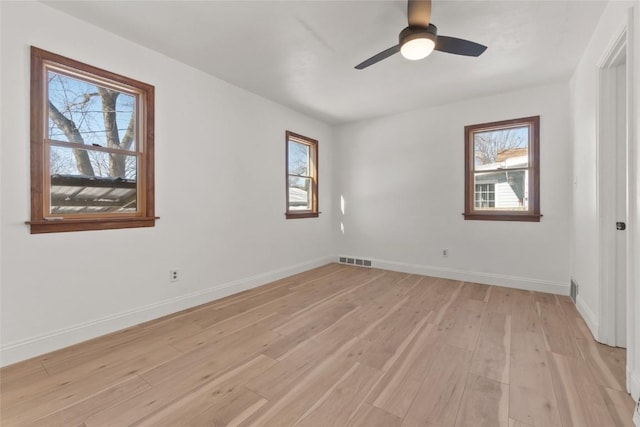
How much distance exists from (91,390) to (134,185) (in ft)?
5.81

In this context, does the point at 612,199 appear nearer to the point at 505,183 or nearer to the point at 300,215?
the point at 505,183

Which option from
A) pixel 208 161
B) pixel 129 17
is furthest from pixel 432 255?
pixel 129 17

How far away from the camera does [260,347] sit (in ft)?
7.43

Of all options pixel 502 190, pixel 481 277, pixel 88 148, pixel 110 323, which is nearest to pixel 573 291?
pixel 481 277

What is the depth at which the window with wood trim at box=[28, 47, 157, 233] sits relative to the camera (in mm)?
2160

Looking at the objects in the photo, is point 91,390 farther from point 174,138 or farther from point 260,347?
point 174,138

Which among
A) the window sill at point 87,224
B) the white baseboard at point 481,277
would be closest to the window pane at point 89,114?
the window sill at point 87,224

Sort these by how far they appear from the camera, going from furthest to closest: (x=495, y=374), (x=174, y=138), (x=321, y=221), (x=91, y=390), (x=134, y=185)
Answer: (x=321, y=221)
(x=174, y=138)
(x=134, y=185)
(x=495, y=374)
(x=91, y=390)

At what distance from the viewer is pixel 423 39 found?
6.56ft

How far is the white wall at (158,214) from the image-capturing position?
2.04 metres

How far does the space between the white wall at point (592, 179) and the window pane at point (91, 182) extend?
385 centimetres

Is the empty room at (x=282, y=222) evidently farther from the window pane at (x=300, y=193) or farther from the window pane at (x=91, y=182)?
the window pane at (x=300, y=193)

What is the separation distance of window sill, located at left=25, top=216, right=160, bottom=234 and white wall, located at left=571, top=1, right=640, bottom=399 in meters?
3.72

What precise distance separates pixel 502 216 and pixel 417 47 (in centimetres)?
287
